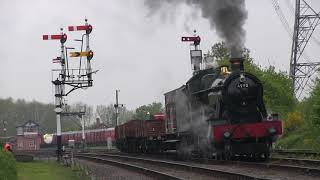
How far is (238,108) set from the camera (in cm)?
2173

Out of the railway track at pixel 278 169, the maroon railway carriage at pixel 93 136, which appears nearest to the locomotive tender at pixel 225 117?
the railway track at pixel 278 169

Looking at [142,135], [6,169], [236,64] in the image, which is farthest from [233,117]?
[142,135]

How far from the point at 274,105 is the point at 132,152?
498 inches

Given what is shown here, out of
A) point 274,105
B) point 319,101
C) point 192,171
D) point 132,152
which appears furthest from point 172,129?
point 274,105

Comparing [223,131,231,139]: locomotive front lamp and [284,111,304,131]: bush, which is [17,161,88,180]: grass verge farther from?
[284,111,304,131]: bush

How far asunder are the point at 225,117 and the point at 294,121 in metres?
21.3

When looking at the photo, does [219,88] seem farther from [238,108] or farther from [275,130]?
[275,130]

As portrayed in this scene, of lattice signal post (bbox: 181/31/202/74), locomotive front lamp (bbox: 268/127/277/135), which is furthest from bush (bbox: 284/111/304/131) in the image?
locomotive front lamp (bbox: 268/127/277/135)

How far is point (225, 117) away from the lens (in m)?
21.8

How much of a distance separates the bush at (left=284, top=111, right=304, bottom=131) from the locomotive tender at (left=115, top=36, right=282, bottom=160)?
636 inches

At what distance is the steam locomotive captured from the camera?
21.2 meters

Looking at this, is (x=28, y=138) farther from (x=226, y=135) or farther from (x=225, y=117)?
(x=226, y=135)

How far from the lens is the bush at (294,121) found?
41219 millimetres

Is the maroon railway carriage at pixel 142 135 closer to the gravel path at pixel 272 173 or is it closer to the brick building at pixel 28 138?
the gravel path at pixel 272 173
